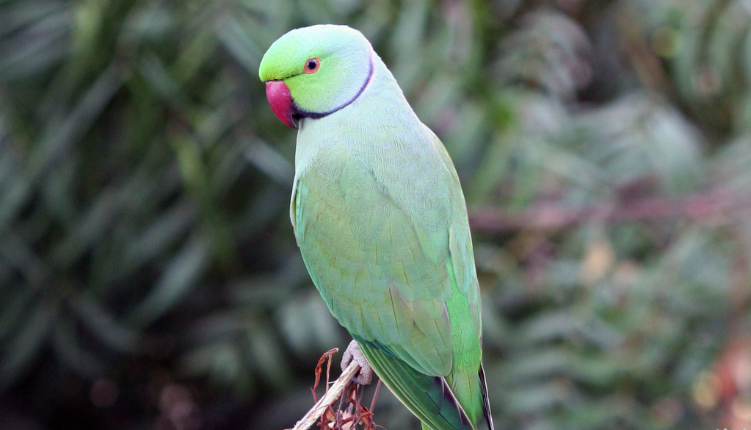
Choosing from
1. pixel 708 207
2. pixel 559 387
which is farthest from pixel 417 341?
pixel 708 207

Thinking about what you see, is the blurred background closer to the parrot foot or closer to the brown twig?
the brown twig

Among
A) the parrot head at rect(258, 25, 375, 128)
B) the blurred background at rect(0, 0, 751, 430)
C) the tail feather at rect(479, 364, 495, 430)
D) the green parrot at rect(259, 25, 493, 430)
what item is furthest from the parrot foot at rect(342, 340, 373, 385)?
the blurred background at rect(0, 0, 751, 430)

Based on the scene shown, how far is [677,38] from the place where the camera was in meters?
2.69

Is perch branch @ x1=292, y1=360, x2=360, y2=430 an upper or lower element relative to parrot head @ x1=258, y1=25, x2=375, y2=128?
lower

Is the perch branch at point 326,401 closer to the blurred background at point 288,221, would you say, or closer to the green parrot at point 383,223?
the green parrot at point 383,223

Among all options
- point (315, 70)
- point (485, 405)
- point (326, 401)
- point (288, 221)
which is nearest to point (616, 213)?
point (288, 221)

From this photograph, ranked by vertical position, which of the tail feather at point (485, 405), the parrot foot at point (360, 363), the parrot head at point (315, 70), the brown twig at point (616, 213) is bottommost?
the brown twig at point (616, 213)

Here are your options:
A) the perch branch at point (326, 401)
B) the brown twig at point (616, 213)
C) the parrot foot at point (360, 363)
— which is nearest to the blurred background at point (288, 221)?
the brown twig at point (616, 213)

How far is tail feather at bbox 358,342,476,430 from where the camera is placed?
1142 mm

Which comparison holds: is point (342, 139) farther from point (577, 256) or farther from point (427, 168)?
point (577, 256)

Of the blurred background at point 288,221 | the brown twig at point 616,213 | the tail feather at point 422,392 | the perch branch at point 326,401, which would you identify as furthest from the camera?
the brown twig at point 616,213

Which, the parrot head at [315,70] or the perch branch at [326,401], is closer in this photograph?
the perch branch at [326,401]

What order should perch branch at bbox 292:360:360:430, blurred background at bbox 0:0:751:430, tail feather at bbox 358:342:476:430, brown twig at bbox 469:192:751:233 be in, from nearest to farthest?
perch branch at bbox 292:360:360:430 → tail feather at bbox 358:342:476:430 → blurred background at bbox 0:0:751:430 → brown twig at bbox 469:192:751:233

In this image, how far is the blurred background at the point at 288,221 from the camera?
2113 millimetres
